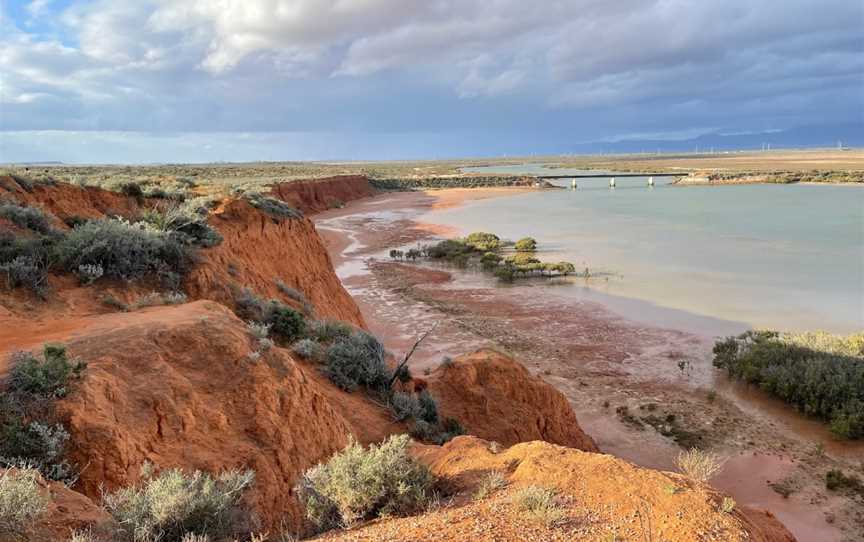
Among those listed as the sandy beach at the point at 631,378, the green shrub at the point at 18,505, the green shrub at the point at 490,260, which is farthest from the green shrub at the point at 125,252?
the green shrub at the point at 490,260

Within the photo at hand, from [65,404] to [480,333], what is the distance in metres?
15.4

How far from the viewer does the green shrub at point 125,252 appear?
31.4ft

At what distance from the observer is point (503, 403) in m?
11.1

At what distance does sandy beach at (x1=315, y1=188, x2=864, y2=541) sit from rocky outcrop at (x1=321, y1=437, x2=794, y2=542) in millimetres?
5602

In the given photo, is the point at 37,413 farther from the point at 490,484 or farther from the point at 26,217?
the point at 26,217

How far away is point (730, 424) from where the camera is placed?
42.6 feet

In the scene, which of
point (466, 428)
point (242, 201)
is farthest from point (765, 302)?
point (242, 201)

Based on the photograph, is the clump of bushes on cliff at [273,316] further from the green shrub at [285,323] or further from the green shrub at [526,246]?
the green shrub at [526,246]

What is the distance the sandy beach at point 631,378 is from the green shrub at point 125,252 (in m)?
7.15

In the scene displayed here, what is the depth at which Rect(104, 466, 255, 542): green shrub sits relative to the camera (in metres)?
4.14

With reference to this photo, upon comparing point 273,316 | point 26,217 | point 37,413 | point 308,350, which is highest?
point 26,217

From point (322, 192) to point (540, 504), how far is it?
6224cm

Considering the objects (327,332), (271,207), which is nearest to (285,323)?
(327,332)

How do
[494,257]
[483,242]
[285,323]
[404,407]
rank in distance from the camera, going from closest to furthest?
[404,407]
[285,323]
[494,257]
[483,242]
